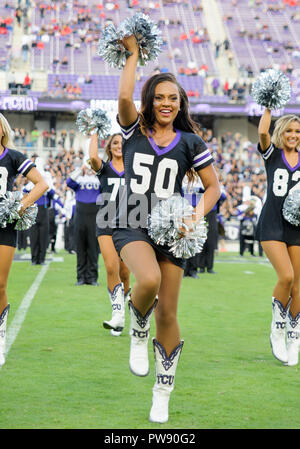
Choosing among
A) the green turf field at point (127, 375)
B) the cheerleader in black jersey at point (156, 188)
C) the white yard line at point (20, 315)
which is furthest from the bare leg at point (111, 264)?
the cheerleader in black jersey at point (156, 188)

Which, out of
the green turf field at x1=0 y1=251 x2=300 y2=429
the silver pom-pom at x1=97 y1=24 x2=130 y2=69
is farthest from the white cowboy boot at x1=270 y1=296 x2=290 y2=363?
the silver pom-pom at x1=97 y1=24 x2=130 y2=69

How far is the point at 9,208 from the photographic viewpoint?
5.04 m

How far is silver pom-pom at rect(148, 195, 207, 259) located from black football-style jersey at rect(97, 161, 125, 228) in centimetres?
338

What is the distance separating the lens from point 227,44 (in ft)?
124

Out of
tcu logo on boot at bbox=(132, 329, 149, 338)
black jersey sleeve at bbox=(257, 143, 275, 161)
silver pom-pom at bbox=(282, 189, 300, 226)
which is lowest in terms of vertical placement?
tcu logo on boot at bbox=(132, 329, 149, 338)

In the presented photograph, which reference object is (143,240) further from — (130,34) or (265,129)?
(265,129)

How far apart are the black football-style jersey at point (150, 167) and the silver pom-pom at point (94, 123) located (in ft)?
10.4

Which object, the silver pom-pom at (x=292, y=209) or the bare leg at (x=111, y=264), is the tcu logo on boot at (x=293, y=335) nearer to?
the silver pom-pom at (x=292, y=209)

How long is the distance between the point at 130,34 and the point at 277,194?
6.88 feet

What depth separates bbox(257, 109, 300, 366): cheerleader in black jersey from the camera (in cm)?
541

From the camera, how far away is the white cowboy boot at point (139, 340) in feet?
12.5

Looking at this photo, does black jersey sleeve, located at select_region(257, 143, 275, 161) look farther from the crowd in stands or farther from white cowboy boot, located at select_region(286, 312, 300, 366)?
the crowd in stands

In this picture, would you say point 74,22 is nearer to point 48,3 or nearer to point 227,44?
point 48,3
